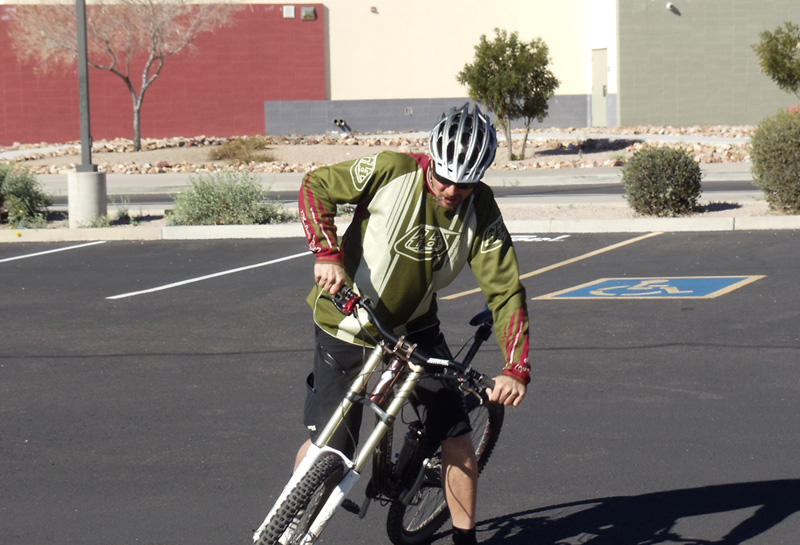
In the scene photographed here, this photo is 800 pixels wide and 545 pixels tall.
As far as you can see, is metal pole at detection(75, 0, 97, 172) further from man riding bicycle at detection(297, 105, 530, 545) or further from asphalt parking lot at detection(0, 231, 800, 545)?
man riding bicycle at detection(297, 105, 530, 545)

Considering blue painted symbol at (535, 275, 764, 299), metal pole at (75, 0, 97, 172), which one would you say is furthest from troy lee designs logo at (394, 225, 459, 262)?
metal pole at (75, 0, 97, 172)

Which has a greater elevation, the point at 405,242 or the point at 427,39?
the point at 427,39

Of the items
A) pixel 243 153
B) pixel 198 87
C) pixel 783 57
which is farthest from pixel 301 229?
pixel 198 87

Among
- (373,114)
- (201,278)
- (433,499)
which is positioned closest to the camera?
(433,499)

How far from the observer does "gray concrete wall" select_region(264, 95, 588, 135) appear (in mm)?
43812

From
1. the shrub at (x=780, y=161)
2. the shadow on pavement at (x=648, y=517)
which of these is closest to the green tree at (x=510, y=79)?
the shrub at (x=780, y=161)

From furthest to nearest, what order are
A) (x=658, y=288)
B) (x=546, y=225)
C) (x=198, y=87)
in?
(x=198, y=87) < (x=546, y=225) < (x=658, y=288)

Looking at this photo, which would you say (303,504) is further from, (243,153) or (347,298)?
(243,153)

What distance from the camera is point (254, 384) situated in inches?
317

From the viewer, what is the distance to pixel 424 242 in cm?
442

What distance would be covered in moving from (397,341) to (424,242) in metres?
0.46

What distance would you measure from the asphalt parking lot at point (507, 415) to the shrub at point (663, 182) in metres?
3.37

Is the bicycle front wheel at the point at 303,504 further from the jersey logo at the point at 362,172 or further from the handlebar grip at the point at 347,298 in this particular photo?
the jersey logo at the point at 362,172

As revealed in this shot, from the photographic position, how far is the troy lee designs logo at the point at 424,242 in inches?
173
